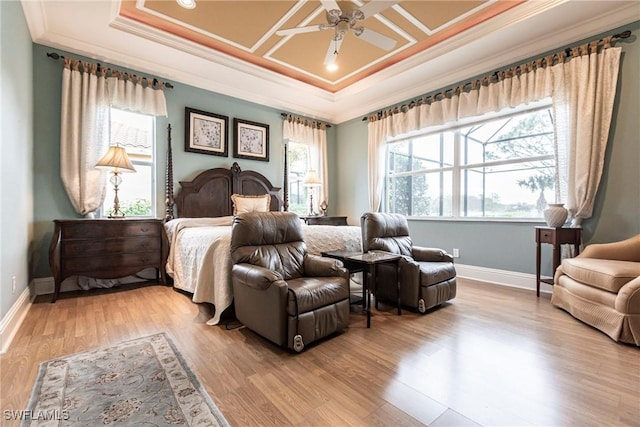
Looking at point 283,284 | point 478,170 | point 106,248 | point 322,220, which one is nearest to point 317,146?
point 322,220

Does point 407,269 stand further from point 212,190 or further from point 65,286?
point 65,286

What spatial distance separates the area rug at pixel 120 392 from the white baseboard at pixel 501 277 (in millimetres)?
3810

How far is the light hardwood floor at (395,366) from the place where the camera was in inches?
55.4

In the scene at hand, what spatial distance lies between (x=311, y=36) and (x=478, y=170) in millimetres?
2980

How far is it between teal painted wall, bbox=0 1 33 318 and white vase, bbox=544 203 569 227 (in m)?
4.90

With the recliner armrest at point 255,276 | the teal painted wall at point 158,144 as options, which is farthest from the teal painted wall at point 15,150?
the recliner armrest at point 255,276

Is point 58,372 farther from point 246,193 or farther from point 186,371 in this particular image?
point 246,193

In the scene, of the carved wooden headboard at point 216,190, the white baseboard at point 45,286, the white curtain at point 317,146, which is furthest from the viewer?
the white curtain at point 317,146

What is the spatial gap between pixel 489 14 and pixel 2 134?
4.63m

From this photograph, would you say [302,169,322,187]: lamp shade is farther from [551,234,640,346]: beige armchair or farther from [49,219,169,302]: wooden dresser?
[551,234,640,346]: beige armchair

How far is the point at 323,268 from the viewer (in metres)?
2.49

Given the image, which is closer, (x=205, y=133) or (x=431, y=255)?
(x=431, y=255)

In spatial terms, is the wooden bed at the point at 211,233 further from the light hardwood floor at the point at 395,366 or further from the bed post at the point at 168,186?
the light hardwood floor at the point at 395,366

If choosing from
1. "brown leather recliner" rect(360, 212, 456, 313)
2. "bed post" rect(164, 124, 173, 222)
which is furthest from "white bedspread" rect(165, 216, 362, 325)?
"brown leather recliner" rect(360, 212, 456, 313)
